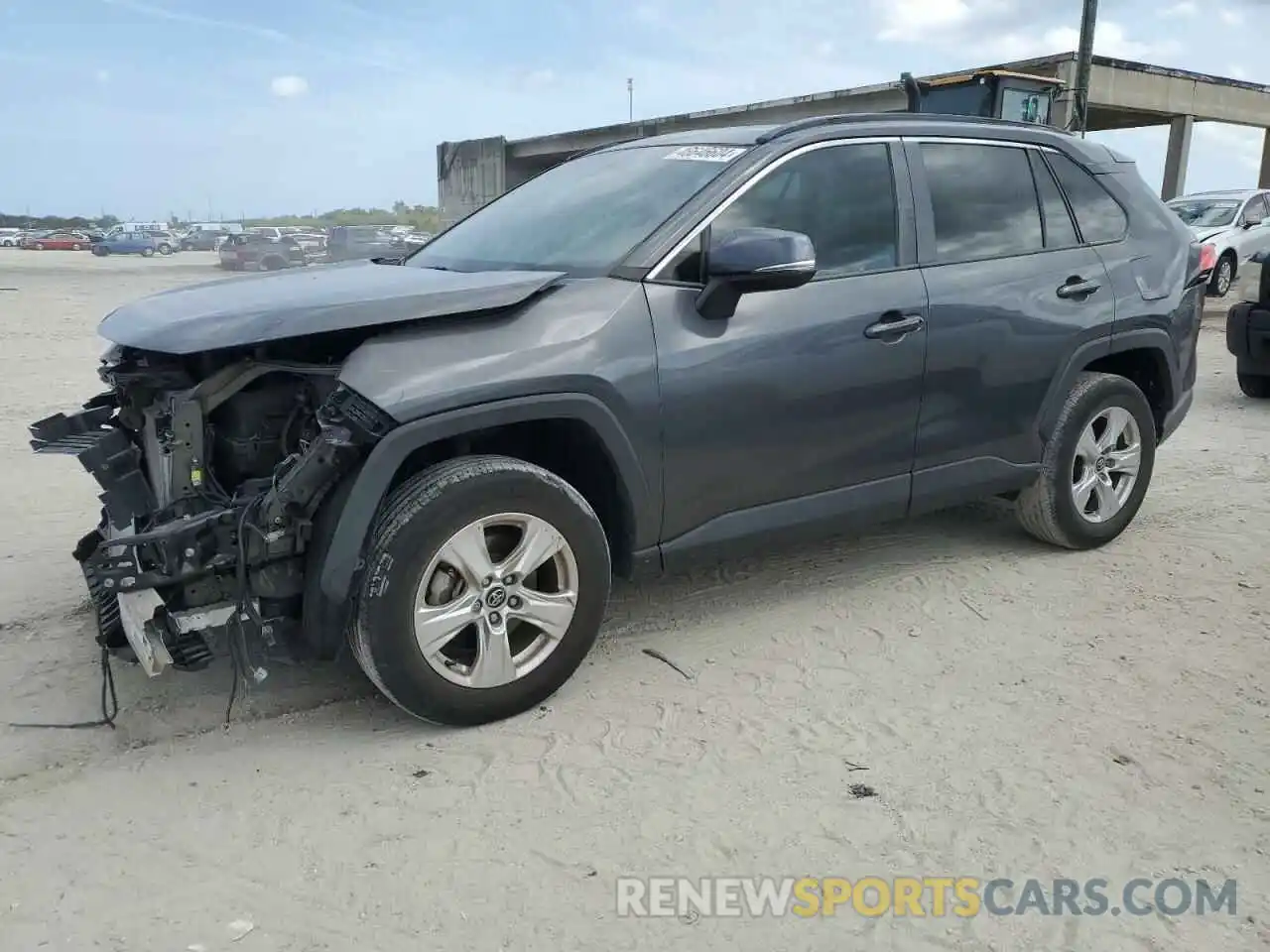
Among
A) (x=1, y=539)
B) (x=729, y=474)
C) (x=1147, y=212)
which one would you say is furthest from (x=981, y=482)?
(x=1, y=539)

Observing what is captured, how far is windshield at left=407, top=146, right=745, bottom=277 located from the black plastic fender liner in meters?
0.56

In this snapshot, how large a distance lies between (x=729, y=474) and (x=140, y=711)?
209 cm

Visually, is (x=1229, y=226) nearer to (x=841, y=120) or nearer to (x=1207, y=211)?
(x=1207, y=211)

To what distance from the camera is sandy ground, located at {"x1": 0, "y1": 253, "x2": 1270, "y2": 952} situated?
8.25ft

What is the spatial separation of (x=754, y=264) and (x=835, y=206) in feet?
2.55

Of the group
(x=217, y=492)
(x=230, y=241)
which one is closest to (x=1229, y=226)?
(x=217, y=492)

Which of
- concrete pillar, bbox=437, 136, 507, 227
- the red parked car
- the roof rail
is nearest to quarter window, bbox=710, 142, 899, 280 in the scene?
the roof rail

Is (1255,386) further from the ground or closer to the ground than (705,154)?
closer to the ground

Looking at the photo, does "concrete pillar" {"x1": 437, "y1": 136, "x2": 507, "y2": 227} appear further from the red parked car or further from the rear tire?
the rear tire

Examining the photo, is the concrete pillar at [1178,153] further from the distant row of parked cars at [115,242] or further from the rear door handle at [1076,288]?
the distant row of parked cars at [115,242]

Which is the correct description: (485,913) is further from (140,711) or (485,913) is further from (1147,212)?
(1147,212)

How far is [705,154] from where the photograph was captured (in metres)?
3.98

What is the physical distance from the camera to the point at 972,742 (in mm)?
3277

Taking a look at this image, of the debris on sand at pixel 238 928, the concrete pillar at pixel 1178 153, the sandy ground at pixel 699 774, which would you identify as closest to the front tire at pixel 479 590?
the sandy ground at pixel 699 774
